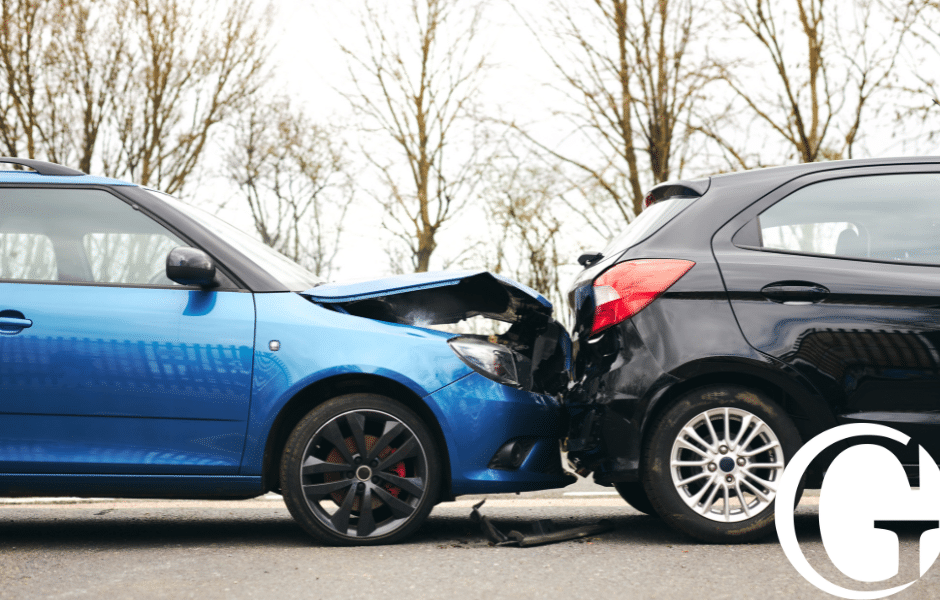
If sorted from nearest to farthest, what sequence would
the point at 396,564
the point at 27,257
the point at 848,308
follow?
the point at 396,564, the point at 848,308, the point at 27,257

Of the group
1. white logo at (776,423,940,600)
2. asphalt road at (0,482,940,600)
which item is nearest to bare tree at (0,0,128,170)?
asphalt road at (0,482,940,600)

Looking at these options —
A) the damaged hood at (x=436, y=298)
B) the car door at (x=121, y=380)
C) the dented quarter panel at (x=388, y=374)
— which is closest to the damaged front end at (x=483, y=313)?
the damaged hood at (x=436, y=298)

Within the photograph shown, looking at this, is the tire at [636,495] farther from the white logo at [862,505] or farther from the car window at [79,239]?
the car window at [79,239]

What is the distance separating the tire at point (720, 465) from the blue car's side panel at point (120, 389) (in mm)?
1904

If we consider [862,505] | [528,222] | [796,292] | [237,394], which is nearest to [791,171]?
[796,292]

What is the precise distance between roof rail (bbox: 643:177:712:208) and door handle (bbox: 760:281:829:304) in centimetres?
58

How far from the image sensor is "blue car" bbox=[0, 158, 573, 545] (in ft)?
12.7

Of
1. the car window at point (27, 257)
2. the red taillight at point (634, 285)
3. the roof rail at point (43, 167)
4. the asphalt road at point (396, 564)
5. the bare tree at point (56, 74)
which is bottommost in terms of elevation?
the asphalt road at point (396, 564)

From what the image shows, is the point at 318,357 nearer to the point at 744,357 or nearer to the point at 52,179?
the point at 52,179

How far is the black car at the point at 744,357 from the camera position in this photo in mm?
3900

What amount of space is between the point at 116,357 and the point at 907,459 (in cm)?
353

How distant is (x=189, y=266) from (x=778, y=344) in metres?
2.63

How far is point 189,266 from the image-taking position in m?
3.84

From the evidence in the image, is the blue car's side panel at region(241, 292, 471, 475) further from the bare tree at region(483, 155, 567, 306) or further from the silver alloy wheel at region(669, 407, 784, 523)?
the bare tree at region(483, 155, 567, 306)
